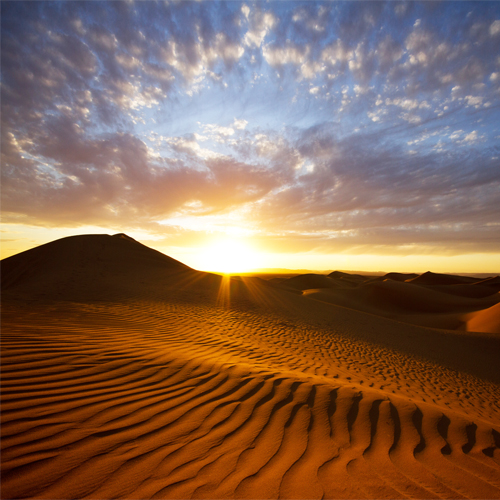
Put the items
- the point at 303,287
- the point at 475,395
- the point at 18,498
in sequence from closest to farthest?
the point at 18,498
the point at 475,395
the point at 303,287

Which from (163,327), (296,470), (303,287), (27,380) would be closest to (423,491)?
(296,470)

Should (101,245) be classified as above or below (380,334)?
above

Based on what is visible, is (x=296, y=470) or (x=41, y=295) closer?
(x=296, y=470)

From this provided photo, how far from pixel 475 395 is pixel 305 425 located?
6.50m

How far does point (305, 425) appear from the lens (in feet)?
9.87

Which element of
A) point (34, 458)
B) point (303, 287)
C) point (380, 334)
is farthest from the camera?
point (303, 287)

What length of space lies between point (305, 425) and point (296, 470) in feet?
2.49

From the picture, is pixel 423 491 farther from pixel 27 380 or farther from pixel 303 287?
pixel 303 287

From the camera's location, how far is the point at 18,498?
1723 millimetres

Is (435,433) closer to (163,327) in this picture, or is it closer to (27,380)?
(27,380)

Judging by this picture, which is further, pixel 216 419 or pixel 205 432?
pixel 216 419

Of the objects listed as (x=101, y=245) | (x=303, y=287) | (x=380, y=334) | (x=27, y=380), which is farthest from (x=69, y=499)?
(x=303, y=287)

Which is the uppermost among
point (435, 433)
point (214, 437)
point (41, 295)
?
point (41, 295)

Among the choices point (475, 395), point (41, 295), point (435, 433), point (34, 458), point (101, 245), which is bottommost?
point (475, 395)
